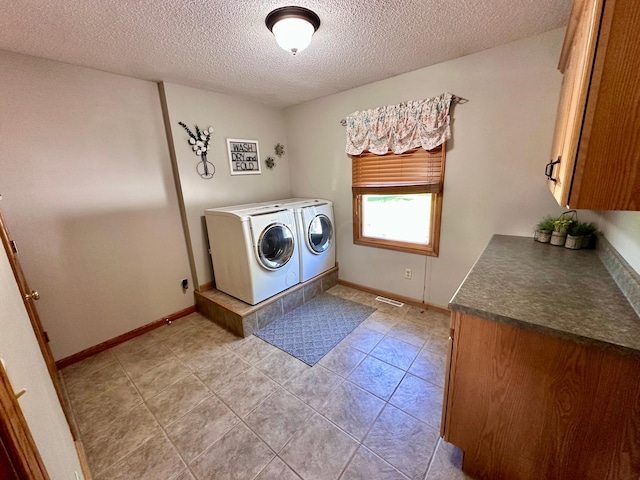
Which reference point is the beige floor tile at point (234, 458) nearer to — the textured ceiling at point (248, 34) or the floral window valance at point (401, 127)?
the textured ceiling at point (248, 34)

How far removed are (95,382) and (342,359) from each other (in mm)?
1845

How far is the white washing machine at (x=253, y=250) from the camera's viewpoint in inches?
89.7

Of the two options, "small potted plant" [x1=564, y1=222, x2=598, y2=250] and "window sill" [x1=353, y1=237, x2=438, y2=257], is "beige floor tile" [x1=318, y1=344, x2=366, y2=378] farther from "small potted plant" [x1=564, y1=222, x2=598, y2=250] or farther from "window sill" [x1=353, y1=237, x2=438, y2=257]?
"small potted plant" [x1=564, y1=222, x2=598, y2=250]

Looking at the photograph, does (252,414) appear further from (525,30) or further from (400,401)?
(525,30)

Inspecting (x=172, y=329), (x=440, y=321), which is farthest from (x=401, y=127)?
(x=172, y=329)

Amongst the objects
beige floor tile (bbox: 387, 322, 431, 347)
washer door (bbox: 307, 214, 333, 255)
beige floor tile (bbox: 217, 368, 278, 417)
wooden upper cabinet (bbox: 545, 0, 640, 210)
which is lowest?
beige floor tile (bbox: 217, 368, 278, 417)

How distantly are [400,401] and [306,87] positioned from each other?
2817 millimetres

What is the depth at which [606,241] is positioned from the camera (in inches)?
58.9

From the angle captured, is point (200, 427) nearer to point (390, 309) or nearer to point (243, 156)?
point (390, 309)

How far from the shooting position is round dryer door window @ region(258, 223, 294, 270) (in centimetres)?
242

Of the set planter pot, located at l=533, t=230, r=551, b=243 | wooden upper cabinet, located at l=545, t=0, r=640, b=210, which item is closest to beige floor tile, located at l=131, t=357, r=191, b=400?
wooden upper cabinet, located at l=545, t=0, r=640, b=210

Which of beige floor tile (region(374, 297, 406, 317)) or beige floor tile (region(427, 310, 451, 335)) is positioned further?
beige floor tile (region(374, 297, 406, 317))

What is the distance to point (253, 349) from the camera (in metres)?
2.19

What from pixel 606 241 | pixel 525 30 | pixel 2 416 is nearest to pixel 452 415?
pixel 606 241
